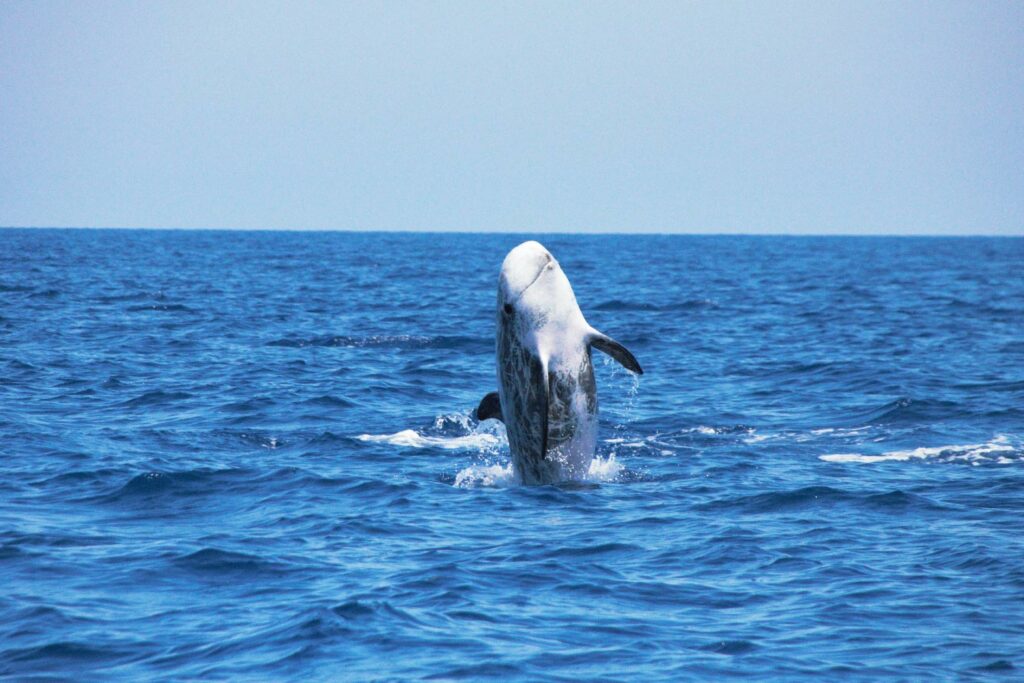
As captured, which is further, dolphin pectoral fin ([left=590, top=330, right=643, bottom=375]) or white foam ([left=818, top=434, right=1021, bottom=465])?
white foam ([left=818, top=434, right=1021, bottom=465])

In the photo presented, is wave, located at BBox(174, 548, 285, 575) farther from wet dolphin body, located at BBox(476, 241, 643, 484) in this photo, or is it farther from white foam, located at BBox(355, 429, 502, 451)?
white foam, located at BBox(355, 429, 502, 451)

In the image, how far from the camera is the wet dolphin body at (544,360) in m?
16.0

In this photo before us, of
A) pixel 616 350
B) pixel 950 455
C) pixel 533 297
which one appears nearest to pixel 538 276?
pixel 533 297

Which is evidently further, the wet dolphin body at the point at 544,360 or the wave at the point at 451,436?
the wave at the point at 451,436

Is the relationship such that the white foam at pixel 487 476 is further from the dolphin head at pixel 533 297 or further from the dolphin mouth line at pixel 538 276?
the dolphin mouth line at pixel 538 276

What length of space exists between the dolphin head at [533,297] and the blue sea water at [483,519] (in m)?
2.21

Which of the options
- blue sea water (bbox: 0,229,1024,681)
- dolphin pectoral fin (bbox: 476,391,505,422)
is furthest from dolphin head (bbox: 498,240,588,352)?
blue sea water (bbox: 0,229,1024,681)

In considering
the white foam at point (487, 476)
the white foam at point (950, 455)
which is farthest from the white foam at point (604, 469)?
the white foam at point (950, 455)

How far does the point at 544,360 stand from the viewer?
623 inches

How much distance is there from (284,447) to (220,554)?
22.6 feet

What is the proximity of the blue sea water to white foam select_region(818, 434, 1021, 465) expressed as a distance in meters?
0.10

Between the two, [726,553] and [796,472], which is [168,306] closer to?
[796,472]

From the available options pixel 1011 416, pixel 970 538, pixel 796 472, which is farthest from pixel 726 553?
pixel 1011 416

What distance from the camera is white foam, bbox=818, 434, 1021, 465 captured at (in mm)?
18891
